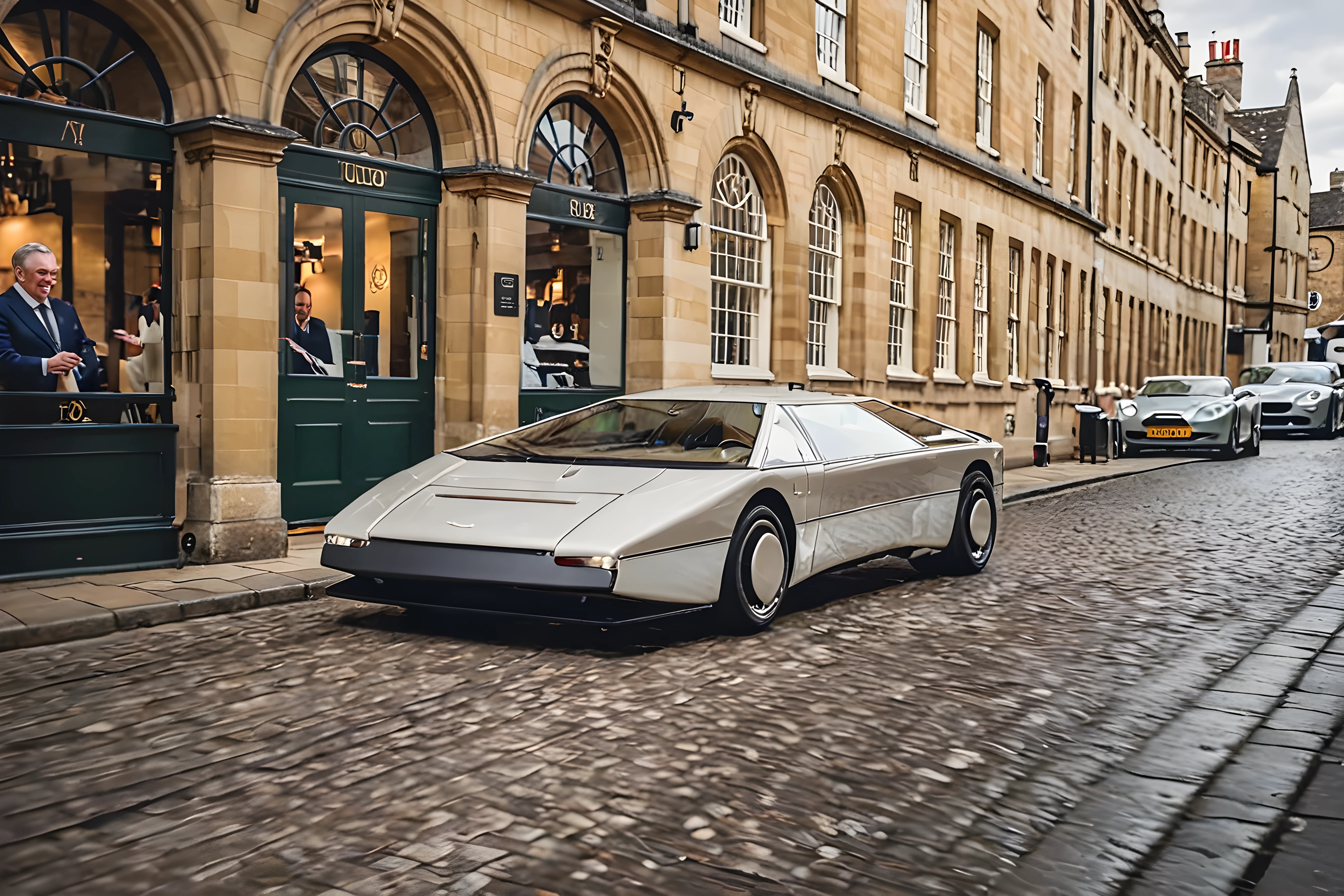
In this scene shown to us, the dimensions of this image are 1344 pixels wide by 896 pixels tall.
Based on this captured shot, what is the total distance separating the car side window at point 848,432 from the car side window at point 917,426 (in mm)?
131

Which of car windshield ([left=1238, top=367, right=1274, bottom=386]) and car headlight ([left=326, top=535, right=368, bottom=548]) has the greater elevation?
car windshield ([left=1238, top=367, right=1274, bottom=386])

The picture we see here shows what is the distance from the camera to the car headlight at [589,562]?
5.52 metres

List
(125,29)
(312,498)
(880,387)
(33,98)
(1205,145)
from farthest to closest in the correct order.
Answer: (1205,145)
(880,387)
(312,498)
(125,29)
(33,98)

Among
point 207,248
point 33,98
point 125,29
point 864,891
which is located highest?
point 125,29

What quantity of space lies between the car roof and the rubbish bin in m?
16.4

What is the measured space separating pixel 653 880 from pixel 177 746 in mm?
2032

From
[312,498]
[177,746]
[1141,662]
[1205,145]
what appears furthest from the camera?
[1205,145]

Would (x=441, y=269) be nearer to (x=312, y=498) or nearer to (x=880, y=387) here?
(x=312, y=498)

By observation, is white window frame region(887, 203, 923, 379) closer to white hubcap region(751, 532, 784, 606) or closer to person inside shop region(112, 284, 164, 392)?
person inside shop region(112, 284, 164, 392)

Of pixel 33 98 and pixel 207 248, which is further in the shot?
pixel 207 248

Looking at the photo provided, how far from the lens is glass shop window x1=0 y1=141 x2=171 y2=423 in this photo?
812cm

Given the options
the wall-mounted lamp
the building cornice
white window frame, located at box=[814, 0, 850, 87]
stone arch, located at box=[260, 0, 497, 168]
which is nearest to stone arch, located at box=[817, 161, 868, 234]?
the building cornice

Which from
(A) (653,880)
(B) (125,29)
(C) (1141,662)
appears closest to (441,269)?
(B) (125,29)

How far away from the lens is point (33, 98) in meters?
8.20
